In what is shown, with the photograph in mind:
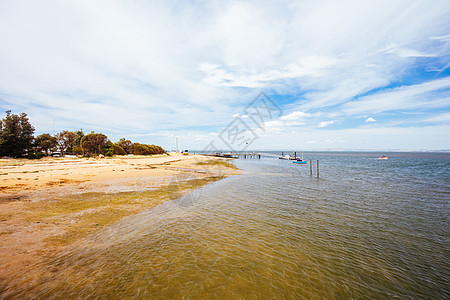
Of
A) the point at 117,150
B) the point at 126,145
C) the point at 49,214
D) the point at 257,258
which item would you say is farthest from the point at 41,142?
the point at 257,258

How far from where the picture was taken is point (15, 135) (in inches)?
1444

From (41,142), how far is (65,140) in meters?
13.6

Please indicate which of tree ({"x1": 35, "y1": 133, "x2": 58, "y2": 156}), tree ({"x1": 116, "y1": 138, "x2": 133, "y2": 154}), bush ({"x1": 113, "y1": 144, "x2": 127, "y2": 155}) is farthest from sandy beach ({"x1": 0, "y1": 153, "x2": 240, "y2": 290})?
tree ({"x1": 116, "y1": 138, "x2": 133, "y2": 154})

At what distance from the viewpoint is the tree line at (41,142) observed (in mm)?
36188

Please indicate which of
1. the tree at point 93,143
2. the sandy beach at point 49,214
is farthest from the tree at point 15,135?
the sandy beach at point 49,214

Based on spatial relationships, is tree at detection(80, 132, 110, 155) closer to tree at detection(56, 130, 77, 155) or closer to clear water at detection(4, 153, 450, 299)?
tree at detection(56, 130, 77, 155)

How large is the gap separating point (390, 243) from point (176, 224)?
8.59m

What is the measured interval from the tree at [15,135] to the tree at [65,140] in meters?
15.0

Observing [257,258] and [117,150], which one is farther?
[117,150]

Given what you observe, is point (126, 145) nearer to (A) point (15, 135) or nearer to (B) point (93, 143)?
(B) point (93, 143)

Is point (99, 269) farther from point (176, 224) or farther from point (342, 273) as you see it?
point (342, 273)

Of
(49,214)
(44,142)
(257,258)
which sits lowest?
(257,258)

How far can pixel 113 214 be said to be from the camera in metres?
8.53

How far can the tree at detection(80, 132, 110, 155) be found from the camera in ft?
158
